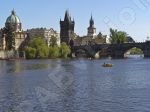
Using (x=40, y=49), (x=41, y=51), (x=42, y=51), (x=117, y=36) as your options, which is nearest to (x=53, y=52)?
(x=42, y=51)

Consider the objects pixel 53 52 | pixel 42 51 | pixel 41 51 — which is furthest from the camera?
pixel 53 52

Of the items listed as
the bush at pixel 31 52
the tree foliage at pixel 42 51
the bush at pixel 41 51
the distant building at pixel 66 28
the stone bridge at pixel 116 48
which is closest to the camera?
the bush at pixel 31 52

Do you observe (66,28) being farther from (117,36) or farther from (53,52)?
(53,52)

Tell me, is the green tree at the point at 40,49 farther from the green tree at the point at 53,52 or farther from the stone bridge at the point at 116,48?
the stone bridge at the point at 116,48

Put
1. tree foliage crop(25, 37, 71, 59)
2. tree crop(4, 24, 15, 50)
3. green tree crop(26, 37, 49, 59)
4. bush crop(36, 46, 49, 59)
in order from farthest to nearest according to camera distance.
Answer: tree crop(4, 24, 15, 50)
green tree crop(26, 37, 49, 59)
bush crop(36, 46, 49, 59)
tree foliage crop(25, 37, 71, 59)

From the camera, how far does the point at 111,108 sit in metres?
28.0

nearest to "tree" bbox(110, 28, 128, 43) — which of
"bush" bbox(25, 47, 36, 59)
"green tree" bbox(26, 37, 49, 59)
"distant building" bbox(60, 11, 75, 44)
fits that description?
"distant building" bbox(60, 11, 75, 44)

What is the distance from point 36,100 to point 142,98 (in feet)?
24.2

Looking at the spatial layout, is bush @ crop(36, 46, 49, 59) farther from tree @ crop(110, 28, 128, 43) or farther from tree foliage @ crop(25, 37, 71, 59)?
tree @ crop(110, 28, 128, 43)

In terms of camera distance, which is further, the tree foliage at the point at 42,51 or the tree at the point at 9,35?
the tree at the point at 9,35

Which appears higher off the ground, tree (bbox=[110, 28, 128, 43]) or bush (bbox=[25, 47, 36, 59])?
tree (bbox=[110, 28, 128, 43])

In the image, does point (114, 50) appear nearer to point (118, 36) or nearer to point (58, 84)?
point (118, 36)

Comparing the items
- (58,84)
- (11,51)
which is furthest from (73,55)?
(58,84)

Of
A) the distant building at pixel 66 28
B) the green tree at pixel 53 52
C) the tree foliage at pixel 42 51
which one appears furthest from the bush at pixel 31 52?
the distant building at pixel 66 28
